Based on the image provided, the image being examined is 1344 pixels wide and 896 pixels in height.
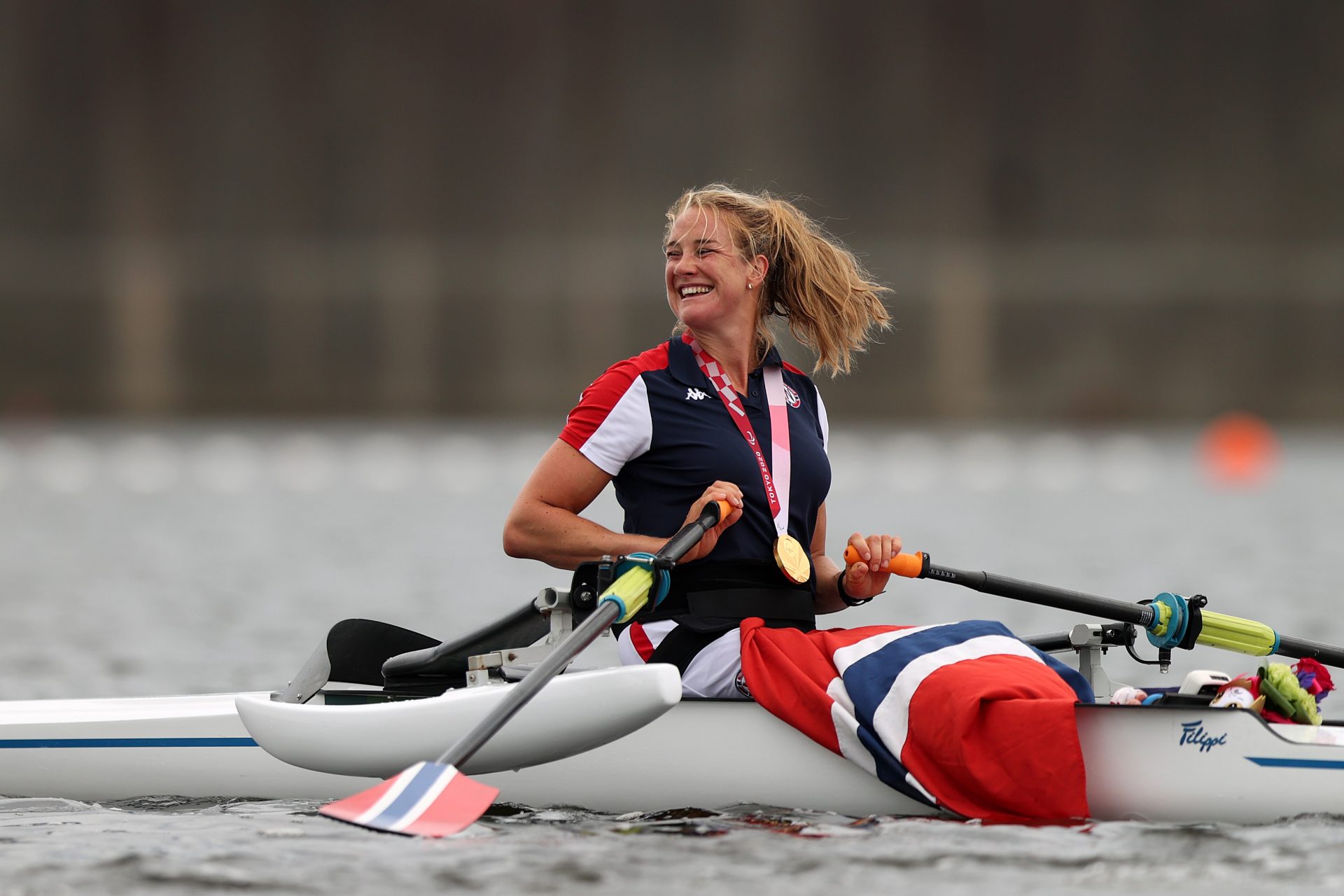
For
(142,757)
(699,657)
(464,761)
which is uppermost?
(699,657)

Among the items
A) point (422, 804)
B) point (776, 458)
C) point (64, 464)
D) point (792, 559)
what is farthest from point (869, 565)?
point (64, 464)

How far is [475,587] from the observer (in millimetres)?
11617

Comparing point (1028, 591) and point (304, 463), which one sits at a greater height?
point (1028, 591)

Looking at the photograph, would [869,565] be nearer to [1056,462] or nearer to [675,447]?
[675,447]

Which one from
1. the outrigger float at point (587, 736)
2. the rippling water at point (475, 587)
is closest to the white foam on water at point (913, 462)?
the rippling water at point (475, 587)

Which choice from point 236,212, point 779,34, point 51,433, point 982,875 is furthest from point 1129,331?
point 982,875

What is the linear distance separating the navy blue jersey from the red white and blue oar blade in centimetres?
83

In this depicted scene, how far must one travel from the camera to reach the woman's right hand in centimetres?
434

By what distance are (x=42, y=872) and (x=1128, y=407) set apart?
23.8 metres

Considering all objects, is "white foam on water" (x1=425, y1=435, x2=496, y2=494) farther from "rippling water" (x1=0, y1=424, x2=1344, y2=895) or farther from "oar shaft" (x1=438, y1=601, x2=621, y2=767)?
"oar shaft" (x1=438, y1=601, x2=621, y2=767)

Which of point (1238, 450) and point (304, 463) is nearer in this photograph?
point (304, 463)

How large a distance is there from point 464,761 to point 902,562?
4.20 ft

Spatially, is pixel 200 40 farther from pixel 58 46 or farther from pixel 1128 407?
pixel 1128 407

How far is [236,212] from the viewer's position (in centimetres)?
2591
